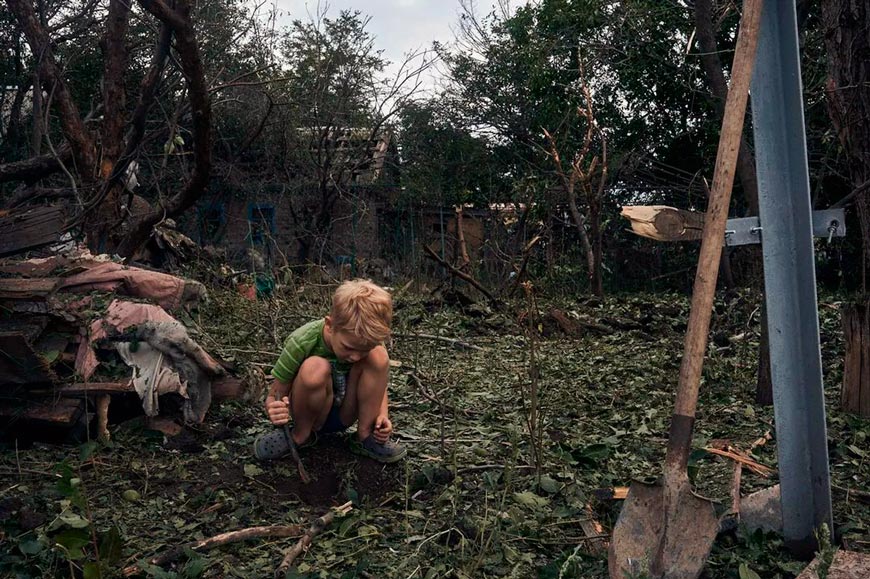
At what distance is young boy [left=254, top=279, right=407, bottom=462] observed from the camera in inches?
124

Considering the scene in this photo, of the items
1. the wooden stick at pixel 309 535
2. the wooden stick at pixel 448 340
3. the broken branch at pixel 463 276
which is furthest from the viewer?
the broken branch at pixel 463 276

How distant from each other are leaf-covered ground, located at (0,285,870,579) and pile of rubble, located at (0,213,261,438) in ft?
0.53

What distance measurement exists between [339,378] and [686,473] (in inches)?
64.4

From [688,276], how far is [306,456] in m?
11.1

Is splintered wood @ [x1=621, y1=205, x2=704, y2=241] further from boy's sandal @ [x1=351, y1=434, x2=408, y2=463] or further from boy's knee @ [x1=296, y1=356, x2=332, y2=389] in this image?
boy's sandal @ [x1=351, y1=434, x2=408, y2=463]

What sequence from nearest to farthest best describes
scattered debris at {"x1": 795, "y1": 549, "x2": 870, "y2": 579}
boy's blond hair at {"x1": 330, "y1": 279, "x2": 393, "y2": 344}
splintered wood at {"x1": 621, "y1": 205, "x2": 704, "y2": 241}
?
scattered debris at {"x1": 795, "y1": 549, "x2": 870, "y2": 579} → splintered wood at {"x1": 621, "y1": 205, "x2": 704, "y2": 241} → boy's blond hair at {"x1": 330, "y1": 279, "x2": 393, "y2": 344}

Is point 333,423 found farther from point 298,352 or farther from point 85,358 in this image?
point 85,358

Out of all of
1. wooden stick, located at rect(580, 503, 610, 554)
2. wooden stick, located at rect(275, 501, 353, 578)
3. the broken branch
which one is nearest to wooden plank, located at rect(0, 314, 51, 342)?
wooden stick, located at rect(275, 501, 353, 578)

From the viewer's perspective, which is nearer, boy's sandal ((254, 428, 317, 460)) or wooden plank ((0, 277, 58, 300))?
boy's sandal ((254, 428, 317, 460))

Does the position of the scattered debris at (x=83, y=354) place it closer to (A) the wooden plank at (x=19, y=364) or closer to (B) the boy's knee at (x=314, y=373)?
(A) the wooden plank at (x=19, y=364)

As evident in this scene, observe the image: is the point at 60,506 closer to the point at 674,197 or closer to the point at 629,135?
the point at 674,197

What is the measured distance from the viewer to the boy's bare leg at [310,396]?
3.30 metres

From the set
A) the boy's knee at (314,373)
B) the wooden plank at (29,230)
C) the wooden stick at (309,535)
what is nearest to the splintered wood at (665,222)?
the boy's knee at (314,373)

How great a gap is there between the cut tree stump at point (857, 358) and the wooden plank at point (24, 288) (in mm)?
4148
